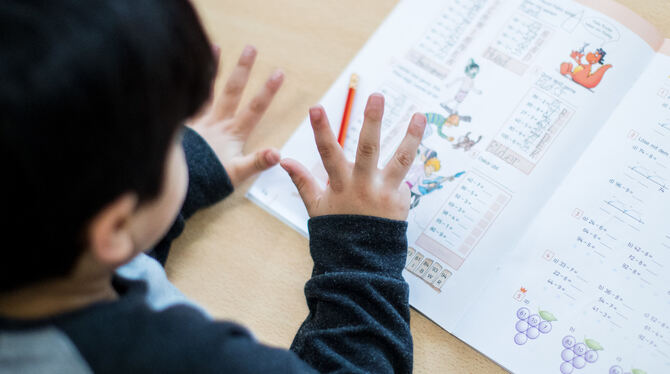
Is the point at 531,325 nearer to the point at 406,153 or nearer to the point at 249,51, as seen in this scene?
the point at 406,153

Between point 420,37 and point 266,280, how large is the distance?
0.32 metres

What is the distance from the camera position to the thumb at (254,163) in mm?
527

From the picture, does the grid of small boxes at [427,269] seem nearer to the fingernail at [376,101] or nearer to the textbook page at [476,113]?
the textbook page at [476,113]

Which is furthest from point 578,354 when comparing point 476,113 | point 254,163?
point 254,163

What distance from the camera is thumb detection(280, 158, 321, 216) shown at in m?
0.51

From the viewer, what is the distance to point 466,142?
1.68 feet

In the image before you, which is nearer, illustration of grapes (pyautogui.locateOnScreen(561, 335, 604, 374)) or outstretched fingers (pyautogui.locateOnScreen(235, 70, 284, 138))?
illustration of grapes (pyautogui.locateOnScreen(561, 335, 604, 374))

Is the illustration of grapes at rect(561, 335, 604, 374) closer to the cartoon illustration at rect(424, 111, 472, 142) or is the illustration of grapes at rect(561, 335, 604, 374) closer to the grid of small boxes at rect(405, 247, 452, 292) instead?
the grid of small boxes at rect(405, 247, 452, 292)

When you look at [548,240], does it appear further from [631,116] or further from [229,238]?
[229,238]

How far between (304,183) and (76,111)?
28 centimetres

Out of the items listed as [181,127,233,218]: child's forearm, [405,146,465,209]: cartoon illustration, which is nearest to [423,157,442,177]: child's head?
[405,146,465,209]: cartoon illustration

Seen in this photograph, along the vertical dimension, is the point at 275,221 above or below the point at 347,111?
below

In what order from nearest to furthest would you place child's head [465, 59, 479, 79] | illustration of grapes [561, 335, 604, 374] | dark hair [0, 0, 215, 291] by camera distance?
dark hair [0, 0, 215, 291] → illustration of grapes [561, 335, 604, 374] → child's head [465, 59, 479, 79]

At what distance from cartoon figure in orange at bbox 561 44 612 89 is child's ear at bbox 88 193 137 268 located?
0.45 meters
